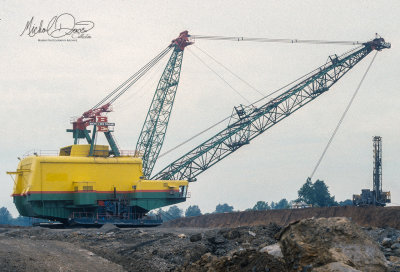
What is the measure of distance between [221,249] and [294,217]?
96.7 feet

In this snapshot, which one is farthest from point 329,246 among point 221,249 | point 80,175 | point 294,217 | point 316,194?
point 316,194

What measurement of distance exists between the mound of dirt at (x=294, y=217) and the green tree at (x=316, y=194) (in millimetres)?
44041

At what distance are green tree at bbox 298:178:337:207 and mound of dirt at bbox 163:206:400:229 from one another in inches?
1734

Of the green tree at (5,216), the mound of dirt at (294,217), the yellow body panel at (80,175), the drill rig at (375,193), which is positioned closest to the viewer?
the yellow body panel at (80,175)

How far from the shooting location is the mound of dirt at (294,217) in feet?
131

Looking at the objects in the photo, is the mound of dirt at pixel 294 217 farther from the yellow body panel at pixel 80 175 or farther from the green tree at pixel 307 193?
the green tree at pixel 307 193

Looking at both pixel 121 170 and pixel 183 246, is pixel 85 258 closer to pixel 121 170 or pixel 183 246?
pixel 183 246

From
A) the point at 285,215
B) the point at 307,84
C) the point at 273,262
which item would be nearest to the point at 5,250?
the point at 273,262

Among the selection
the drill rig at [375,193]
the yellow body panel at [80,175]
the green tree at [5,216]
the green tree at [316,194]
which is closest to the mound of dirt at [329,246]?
the yellow body panel at [80,175]

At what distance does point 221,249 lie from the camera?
68.7 feet

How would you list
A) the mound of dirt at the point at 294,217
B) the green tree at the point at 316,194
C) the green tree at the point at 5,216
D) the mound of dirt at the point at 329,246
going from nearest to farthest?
the mound of dirt at the point at 329,246, the mound of dirt at the point at 294,217, the green tree at the point at 316,194, the green tree at the point at 5,216

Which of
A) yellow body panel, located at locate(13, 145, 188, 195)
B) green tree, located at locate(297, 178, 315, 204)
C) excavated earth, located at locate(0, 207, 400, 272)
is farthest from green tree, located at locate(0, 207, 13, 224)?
excavated earth, located at locate(0, 207, 400, 272)

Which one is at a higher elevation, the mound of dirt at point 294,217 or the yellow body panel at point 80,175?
the yellow body panel at point 80,175

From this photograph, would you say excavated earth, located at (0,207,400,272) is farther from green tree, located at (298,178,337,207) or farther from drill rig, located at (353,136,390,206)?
green tree, located at (298,178,337,207)
